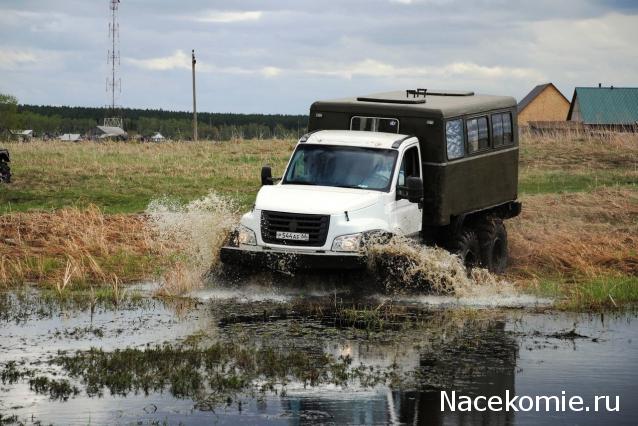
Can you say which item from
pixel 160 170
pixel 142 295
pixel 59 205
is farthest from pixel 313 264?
pixel 160 170

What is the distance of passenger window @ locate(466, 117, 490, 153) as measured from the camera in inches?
788

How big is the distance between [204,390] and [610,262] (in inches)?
471

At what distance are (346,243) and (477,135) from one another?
462 centimetres

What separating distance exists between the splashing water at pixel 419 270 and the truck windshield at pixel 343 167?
1.13m

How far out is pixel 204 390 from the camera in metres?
11.0

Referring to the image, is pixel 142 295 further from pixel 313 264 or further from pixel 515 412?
pixel 515 412

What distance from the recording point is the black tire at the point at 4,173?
35.5 meters

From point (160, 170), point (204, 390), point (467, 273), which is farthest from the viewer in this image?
point (160, 170)

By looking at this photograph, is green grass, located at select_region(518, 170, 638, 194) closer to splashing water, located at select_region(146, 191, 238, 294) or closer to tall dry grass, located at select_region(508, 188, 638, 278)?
tall dry grass, located at select_region(508, 188, 638, 278)

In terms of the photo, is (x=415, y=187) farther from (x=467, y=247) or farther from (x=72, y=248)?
(x=72, y=248)

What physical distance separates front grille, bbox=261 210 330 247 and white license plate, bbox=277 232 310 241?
4 cm

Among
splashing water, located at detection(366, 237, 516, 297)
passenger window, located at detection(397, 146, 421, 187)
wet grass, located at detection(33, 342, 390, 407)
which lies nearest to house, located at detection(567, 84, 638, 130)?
passenger window, located at detection(397, 146, 421, 187)

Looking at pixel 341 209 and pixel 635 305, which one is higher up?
pixel 341 209

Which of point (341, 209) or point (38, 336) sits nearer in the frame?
point (38, 336)
